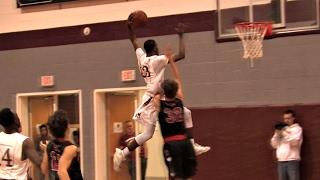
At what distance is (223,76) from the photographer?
14.5 metres

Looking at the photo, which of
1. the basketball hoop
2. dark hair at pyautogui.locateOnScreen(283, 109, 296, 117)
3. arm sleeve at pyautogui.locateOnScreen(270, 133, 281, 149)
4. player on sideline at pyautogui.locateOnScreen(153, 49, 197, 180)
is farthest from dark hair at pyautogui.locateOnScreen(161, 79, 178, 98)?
arm sleeve at pyautogui.locateOnScreen(270, 133, 281, 149)

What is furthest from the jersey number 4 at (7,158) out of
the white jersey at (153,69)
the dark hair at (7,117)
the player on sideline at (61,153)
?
the white jersey at (153,69)

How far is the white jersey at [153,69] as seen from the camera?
976cm

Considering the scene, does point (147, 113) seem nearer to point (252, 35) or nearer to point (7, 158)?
point (7, 158)

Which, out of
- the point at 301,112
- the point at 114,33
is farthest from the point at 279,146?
the point at 114,33

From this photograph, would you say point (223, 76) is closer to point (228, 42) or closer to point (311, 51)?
point (228, 42)

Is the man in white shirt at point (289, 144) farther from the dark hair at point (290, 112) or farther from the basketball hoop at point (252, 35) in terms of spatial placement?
the basketball hoop at point (252, 35)

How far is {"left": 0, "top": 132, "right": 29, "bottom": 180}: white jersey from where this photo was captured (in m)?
7.72

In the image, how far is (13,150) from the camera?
25.3 feet

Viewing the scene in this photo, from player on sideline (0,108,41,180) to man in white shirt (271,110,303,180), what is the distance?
7.07m

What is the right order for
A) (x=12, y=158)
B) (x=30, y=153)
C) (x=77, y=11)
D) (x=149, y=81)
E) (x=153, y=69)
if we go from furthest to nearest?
(x=77, y=11)
(x=149, y=81)
(x=153, y=69)
(x=12, y=158)
(x=30, y=153)

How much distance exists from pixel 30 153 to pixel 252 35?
6.95 meters

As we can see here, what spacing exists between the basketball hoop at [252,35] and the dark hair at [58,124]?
681cm

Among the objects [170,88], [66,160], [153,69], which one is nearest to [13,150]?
[66,160]
